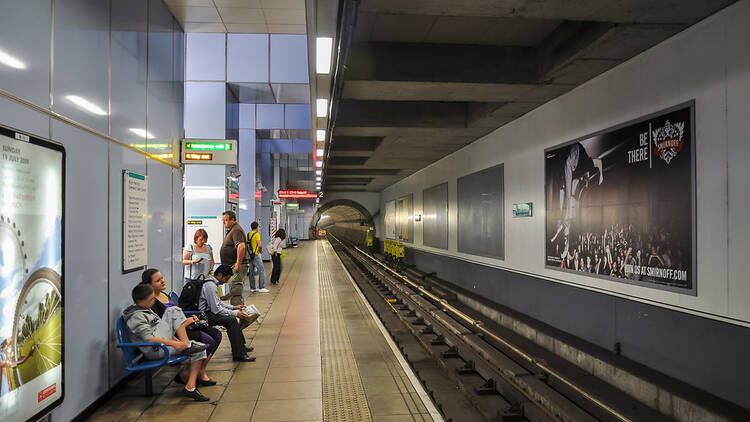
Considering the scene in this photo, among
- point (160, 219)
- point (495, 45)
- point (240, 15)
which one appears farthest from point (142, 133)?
point (495, 45)

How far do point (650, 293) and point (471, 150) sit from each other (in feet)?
21.8

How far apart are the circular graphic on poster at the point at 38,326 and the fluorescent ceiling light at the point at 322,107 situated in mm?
4180

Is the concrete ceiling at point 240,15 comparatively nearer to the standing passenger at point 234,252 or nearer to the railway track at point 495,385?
the standing passenger at point 234,252

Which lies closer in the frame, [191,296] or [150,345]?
[150,345]

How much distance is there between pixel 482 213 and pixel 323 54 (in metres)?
6.55

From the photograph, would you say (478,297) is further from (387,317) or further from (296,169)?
(296,169)

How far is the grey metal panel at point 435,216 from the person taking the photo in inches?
528

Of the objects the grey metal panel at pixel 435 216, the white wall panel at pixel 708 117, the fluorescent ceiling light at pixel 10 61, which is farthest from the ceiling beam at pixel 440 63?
the grey metal panel at pixel 435 216

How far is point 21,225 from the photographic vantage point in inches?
111

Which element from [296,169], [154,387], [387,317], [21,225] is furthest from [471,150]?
[296,169]

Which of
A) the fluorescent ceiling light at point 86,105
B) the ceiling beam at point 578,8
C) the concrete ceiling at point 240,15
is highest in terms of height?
the concrete ceiling at point 240,15

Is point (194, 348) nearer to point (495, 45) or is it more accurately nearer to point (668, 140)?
point (495, 45)

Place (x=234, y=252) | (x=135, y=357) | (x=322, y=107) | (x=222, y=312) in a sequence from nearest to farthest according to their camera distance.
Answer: (x=135, y=357) → (x=222, y=312) → (x=322, y=107) → (x=234, y=252)

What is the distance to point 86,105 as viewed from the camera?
12.3ft
